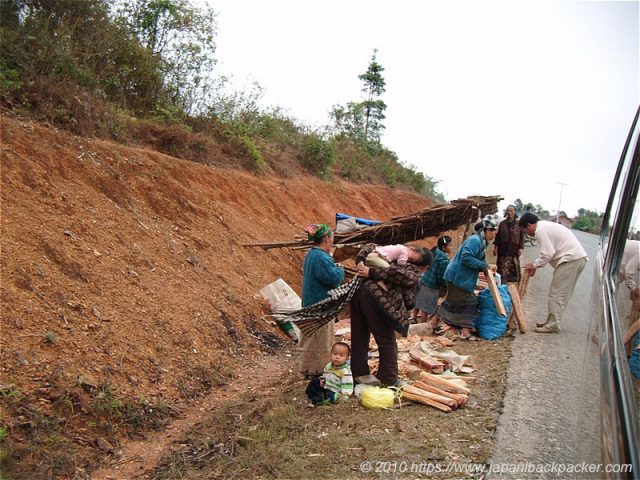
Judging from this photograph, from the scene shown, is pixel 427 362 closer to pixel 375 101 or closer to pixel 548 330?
pixel 548 330

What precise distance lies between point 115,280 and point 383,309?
11.1 feet

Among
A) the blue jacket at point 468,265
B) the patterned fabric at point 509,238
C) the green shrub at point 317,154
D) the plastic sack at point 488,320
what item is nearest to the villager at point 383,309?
the blue jacket at point 468,265

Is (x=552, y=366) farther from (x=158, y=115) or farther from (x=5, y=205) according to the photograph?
(x=158, y=115)

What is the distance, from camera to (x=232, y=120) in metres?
14.3

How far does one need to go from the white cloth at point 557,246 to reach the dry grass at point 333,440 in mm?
2702

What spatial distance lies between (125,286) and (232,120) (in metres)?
8.91

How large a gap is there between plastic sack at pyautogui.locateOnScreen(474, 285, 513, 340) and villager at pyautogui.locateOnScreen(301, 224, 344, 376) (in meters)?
2.68

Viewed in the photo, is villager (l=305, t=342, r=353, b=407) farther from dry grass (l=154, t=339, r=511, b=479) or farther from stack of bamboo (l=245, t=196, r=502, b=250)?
stack of bamboo (l=245, t=196, r=502, b=250)

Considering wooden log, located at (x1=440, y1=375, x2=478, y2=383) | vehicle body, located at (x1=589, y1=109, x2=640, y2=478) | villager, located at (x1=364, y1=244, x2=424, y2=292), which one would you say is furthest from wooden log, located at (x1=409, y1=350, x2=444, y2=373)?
vehicle body, located at (x1=589, y1=109, x2=640, y2=478)

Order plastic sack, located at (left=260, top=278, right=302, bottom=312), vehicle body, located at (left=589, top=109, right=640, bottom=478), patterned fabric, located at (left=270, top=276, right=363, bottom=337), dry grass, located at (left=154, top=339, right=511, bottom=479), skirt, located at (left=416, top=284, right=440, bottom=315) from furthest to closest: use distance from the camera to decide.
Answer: plastic sack, located at (left=260, top=278, right=302, bottom=312) → skirt, located at (left=416, top=284, right=440, bottom=315) → patterned fabric, located at (left=270, top=276, right=363, bottom=337) → dry grass, located at (left=154, top=339, right=511, bottom=479) → vehicle body, located at (left=589, top=109, right=640, bottom=478)

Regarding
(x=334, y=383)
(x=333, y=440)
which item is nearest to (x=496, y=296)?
(x=334, y=383)

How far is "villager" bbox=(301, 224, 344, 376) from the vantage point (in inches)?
206

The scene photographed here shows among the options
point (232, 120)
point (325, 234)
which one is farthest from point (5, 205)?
point (232, 120)

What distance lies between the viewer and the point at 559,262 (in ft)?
23.7
